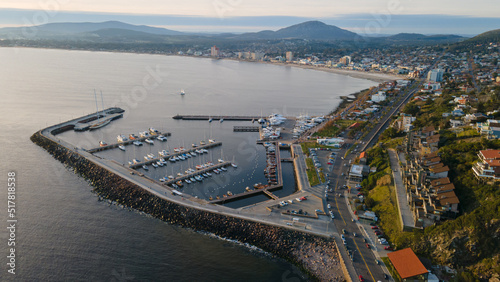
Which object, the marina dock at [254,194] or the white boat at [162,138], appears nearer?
the marina dock at [254,194]

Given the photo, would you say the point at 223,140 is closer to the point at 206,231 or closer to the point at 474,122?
the point at 206,231

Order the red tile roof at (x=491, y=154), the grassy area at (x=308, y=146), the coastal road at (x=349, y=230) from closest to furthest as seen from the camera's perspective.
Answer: the coastal road at (x=349, y=230) → the red tile roof at (x=491, y=154) → the grassy area at (x=308, y=146)

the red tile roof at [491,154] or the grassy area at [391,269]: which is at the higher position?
the red tile roof at [491,154]

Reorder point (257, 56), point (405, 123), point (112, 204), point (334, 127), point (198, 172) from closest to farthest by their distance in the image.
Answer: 1. point (112, 204)
2. point (198, 172)
3. point (405, 123)
4. point (334, 127)
5. point (257, 56)

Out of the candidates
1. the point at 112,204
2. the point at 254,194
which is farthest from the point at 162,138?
the point at 254,194

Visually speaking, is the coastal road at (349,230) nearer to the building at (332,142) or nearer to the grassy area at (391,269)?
the grassy area at (391,269)

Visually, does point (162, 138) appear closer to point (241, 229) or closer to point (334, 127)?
point (334, 127)

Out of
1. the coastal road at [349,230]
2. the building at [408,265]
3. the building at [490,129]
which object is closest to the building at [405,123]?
the building at [490,129]
